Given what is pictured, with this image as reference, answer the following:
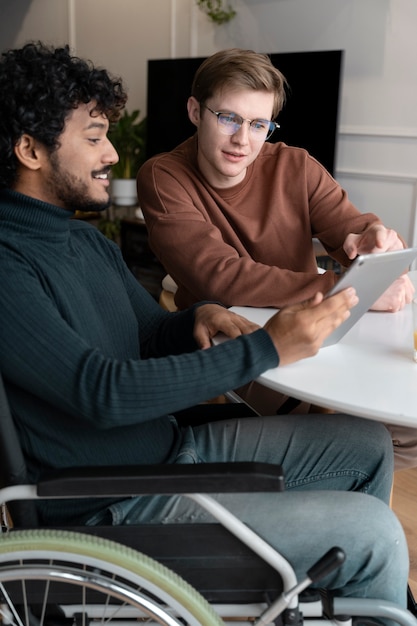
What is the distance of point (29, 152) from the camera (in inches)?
47.2

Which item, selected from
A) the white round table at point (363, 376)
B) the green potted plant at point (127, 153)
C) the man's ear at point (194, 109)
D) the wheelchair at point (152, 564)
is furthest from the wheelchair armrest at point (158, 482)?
the green potted plant at point (127, 153)

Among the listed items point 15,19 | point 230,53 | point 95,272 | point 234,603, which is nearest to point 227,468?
point 234,603

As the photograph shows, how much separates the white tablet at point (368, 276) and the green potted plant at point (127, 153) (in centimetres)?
373

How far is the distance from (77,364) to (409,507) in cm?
164

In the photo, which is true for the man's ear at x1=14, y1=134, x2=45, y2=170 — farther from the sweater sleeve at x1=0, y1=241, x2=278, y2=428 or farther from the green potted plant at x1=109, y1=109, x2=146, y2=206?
the green potted plant at x1=109, y1=109, x2=146, y2=206

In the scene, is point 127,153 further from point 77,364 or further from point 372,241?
point 77,364

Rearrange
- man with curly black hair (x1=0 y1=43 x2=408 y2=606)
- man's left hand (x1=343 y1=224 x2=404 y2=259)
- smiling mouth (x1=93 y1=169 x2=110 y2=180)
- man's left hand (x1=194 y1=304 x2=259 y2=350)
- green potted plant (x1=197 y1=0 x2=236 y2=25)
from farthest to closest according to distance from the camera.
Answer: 1. green potted plant (x1=197 y1=0 x2=236 y2=25)
2. man's left hand (x1=343 y1=224 x2=404 y2=259)
3. man's left hand (x1=194 y1=304 x2=259 y2=350)
4. smiling mouth (x1=93 y1=169 x2=110 y2=180)
5. man with curly black hair (x1=0 y1=43 x2=408 y2=606)

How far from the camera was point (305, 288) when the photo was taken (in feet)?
5.34

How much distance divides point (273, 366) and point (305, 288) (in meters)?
0.50

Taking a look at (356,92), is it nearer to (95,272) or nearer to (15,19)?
(95,272)

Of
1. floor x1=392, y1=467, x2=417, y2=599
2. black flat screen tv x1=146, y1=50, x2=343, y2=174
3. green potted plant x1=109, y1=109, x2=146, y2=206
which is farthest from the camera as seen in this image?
green potted plant x1=109, y1=109, x2=146, y2=206

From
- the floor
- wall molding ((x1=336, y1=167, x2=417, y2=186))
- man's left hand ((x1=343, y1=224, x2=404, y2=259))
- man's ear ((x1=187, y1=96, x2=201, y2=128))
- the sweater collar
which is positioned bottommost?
the floor

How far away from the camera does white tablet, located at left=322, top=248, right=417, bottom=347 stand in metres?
1.16

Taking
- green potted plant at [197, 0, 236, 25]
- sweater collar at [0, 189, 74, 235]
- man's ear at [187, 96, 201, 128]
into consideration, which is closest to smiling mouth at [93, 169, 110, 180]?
sweater collar at [0, 189, 74, 235]
